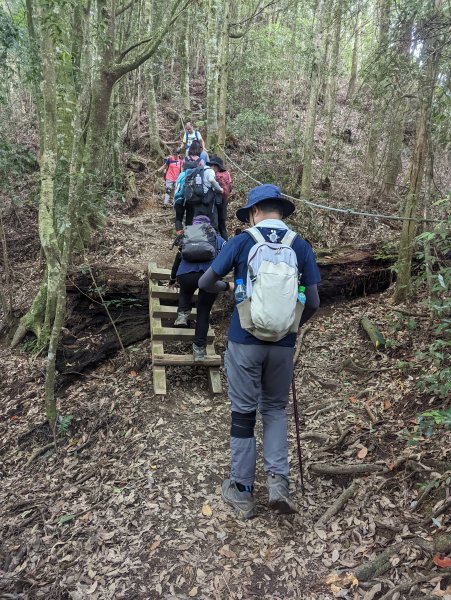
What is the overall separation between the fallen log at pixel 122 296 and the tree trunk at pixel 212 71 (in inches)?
205

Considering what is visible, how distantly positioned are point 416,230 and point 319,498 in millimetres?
3700

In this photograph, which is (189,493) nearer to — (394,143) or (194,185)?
(194,185)

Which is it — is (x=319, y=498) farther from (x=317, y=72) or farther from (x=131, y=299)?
(x=317, y=72)

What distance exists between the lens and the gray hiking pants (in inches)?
132

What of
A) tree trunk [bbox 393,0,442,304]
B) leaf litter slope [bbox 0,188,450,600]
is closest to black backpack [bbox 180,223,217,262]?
leaf litter slope [bbox 0,188,450,600]

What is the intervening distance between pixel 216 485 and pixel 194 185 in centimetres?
406

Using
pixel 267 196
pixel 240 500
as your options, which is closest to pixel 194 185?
pixel 267 196

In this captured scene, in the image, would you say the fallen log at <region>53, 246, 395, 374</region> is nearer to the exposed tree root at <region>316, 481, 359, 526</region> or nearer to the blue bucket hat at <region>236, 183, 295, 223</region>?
the blue bucket hat at <region>236, 183, 295, 223</region>

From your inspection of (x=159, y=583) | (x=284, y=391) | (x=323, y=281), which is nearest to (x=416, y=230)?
(x=323, y=281)

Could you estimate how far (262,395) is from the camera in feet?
11.7

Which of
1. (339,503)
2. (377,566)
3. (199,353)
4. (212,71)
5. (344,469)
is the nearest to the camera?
(377,566)

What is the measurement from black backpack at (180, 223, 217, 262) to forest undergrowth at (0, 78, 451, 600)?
4.83ft

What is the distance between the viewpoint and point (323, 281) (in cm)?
705

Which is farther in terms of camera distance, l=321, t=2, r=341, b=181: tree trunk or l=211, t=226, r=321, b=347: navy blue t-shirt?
l=321, t=2, r=341, b=181: tree trunk
